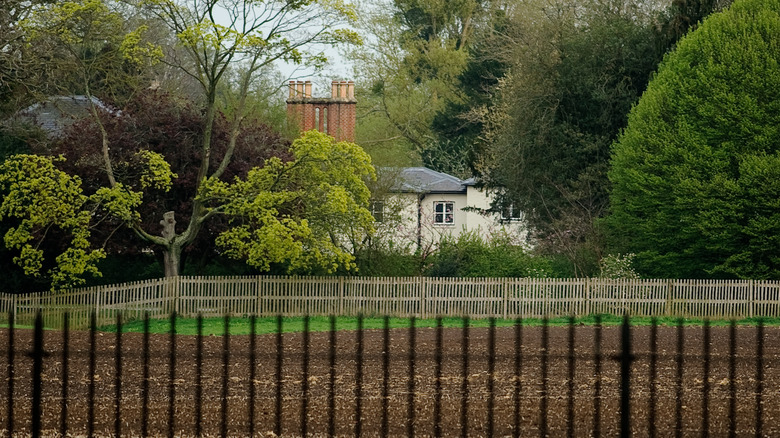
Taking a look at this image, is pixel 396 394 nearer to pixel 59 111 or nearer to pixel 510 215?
pixel 59 111

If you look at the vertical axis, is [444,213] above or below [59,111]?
below

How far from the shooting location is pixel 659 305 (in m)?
31.3

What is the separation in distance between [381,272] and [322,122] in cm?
1170

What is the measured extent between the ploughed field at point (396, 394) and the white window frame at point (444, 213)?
104ft

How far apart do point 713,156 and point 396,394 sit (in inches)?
871

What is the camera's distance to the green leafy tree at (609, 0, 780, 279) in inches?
1272

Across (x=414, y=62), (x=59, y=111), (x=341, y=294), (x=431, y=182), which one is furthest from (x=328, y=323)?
(x=414, y=62)

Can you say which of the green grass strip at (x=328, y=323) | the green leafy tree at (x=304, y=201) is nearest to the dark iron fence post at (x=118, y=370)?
the green grass strip at (x=328, y=323)

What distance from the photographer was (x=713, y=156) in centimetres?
3316

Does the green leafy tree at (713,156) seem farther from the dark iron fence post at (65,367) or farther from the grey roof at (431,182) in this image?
the dark iron fence post at (65,367)

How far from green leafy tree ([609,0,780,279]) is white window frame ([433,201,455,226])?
18166 millimetres

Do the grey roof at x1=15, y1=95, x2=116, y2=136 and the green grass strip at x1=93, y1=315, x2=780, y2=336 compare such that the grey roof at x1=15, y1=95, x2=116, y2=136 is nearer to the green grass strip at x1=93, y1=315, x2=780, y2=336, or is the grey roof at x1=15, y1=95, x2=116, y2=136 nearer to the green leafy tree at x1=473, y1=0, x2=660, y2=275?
the green grass strip at x1=93, y1=315, x2=780, y2=336

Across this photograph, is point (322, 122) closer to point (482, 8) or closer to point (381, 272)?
point (381, 272)

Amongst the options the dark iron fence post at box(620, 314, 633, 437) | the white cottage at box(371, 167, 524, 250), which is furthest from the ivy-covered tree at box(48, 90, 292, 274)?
the dark iron fence post at box(620, 314, 633, 437)
